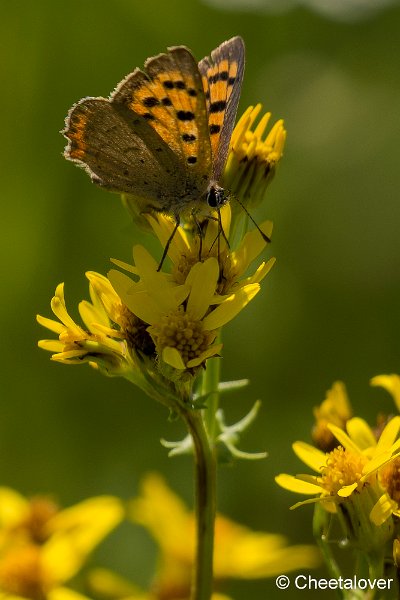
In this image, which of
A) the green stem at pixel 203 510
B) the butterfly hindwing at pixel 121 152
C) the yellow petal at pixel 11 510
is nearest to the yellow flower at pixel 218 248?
the butterfly hindwing at pixel 121 152

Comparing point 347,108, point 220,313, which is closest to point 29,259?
point 347,108

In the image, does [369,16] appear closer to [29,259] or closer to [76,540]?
[29,259]

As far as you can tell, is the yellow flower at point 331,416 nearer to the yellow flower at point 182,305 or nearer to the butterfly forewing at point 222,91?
the yellow flower at point 182,305

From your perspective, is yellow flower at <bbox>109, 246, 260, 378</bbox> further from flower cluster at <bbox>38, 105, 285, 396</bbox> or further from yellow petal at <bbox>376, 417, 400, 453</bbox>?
yellow petal at <bbox>376, 417, 400, 453</bbox>

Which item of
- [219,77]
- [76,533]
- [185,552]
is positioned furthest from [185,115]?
[185,552]

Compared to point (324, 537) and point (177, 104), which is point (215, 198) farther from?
point (324, 537)

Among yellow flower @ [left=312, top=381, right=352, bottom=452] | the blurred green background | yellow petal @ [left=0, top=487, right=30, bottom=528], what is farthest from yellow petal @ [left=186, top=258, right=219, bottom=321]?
the blurred green background

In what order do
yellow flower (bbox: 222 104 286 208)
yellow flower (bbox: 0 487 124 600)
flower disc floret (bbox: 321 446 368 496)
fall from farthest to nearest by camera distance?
yellow flower (bbox: 0 487 124 600), yellow flower (bbox: 222 104 286 208), flower disc floret (bbox: 321 446 368 496)
